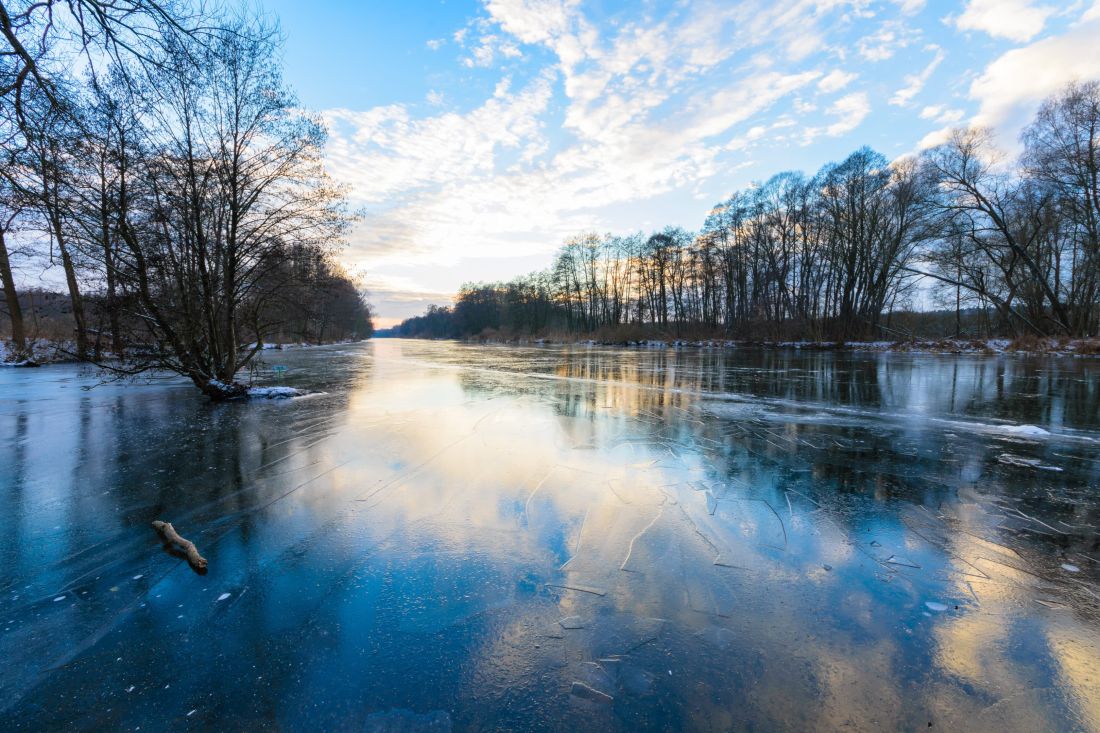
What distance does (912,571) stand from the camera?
2.79 m

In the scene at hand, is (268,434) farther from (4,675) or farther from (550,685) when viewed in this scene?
(550,685)

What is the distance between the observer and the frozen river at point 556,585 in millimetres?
1795

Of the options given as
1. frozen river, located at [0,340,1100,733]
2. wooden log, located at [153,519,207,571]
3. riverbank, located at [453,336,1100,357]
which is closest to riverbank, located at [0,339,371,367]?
frozen river, located at [0,340,1100,733]

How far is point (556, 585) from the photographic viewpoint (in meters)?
2.66

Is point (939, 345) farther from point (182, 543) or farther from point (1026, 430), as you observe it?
point (182, 543)

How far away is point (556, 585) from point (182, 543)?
263cm

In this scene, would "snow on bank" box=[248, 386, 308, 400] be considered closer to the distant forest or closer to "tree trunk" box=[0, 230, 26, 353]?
"tree trunk" box=[0, 230, 26, 353]

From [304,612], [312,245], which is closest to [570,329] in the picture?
[312,245]

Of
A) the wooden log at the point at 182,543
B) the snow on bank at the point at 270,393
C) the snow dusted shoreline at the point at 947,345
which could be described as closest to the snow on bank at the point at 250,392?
the snow on bank at the point at 270,393

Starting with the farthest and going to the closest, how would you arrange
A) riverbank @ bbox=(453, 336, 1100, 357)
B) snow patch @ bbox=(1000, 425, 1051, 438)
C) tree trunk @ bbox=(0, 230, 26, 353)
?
riverbank @ bbox=(453, 336, 1100, 357)
tree trunk @ bbox=(0, 230, 26, 353)
snow patch @ bbox=(1000, 425, 1051, 438)

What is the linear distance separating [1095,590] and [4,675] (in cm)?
561

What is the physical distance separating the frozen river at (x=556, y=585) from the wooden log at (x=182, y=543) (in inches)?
2.9

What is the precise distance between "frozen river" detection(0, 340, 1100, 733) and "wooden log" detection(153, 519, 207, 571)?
0.24ft

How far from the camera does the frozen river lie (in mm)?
1795
